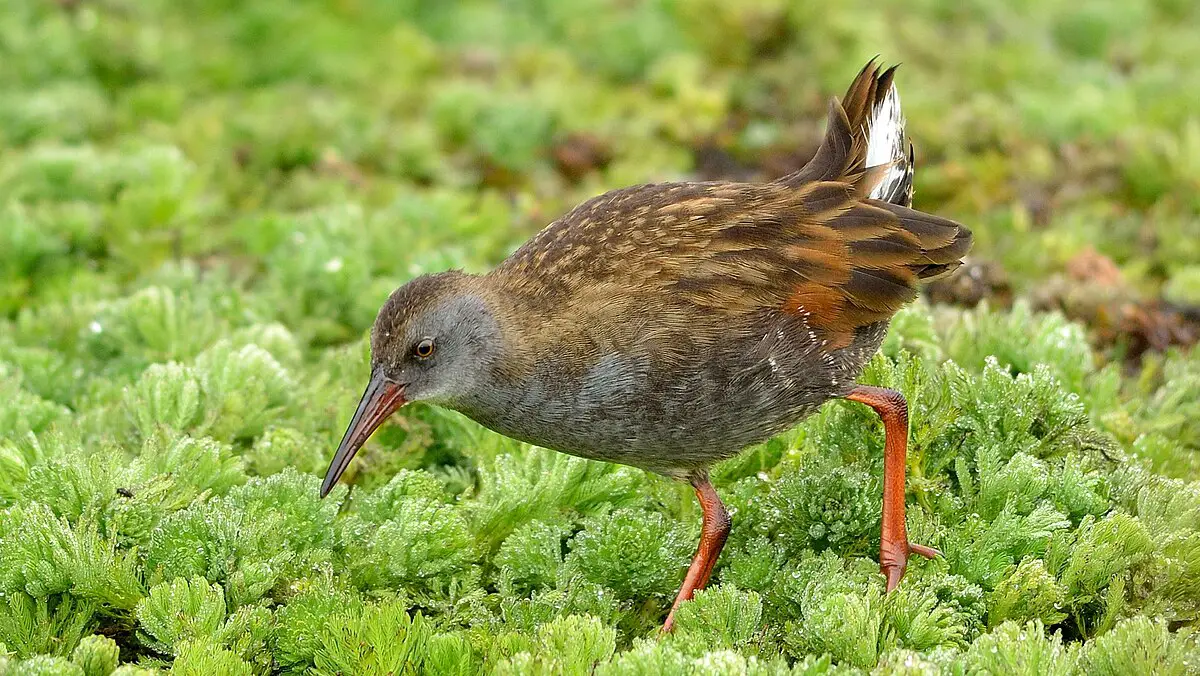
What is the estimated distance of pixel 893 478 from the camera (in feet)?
13.2

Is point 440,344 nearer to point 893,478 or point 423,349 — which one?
point 423,349

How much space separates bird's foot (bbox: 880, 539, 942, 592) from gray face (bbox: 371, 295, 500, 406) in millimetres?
1280

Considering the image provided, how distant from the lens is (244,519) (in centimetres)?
394

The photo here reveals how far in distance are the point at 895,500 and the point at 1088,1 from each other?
640cm

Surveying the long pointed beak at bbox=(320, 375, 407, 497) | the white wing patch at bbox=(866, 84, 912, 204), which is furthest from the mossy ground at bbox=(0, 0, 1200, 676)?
the white wing patch at bbox=(866, 84, 912, 204)

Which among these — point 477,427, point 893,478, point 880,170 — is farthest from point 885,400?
point 477,427

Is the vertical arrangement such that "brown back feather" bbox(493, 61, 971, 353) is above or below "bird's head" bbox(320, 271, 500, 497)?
above

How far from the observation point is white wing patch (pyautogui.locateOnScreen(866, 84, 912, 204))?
441 cm

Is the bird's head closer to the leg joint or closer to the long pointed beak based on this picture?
the long pointed beak

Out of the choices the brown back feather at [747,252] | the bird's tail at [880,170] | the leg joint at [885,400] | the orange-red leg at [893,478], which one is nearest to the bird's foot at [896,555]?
the orange-red leg at [893,478]

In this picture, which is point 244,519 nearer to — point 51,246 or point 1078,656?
point 1078,656

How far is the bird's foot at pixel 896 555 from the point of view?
394 cm

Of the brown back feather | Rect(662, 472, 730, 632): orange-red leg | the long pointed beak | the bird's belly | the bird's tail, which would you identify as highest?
the bird's tail

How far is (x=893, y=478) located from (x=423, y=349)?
145 cm
